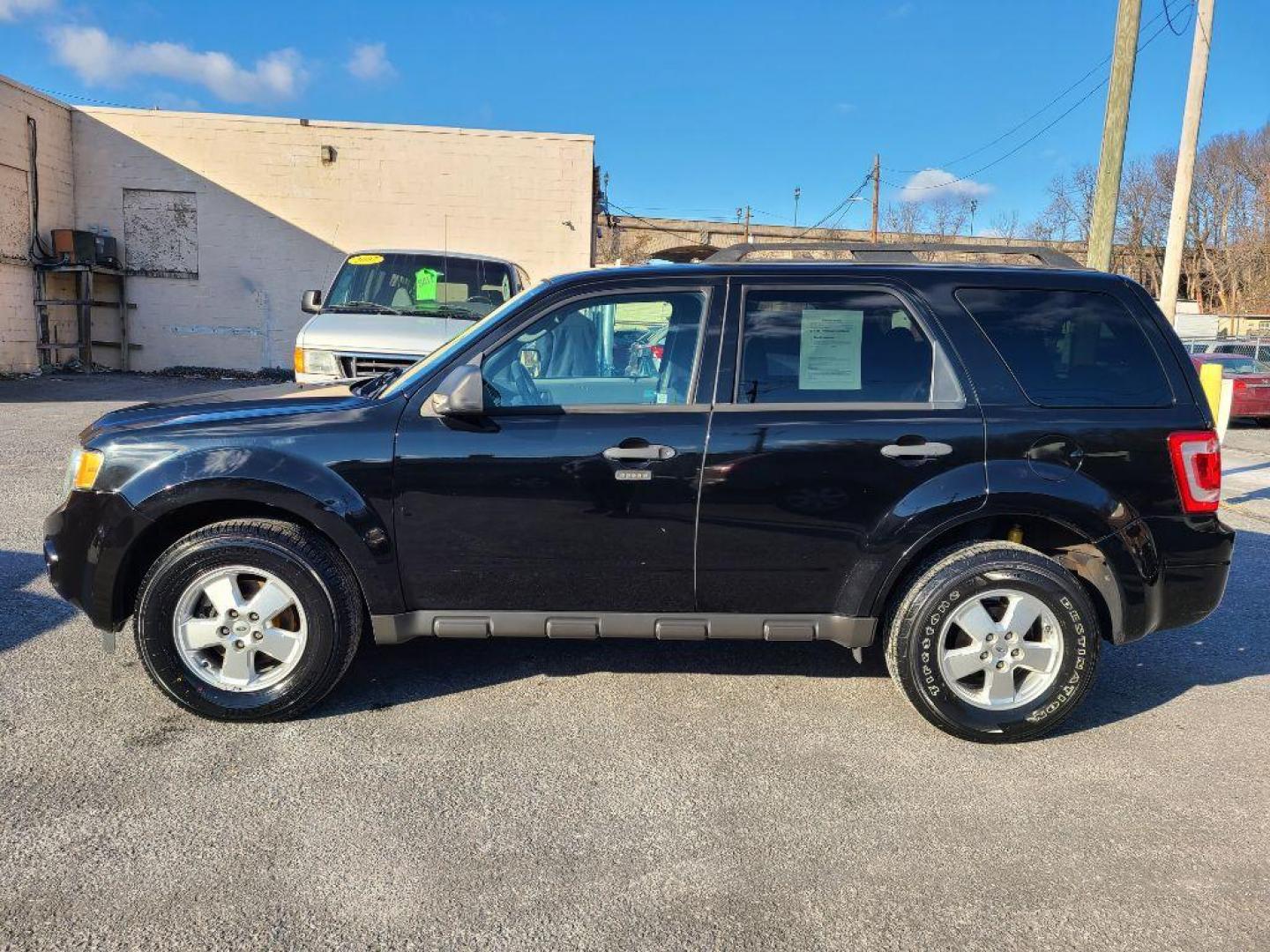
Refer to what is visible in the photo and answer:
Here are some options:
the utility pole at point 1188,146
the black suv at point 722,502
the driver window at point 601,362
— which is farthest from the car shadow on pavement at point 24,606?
the utility pole at point 1188,146

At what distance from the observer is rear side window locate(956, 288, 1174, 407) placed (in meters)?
3.59

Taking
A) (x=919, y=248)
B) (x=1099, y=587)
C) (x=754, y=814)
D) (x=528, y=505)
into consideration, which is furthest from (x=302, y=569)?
(x=1099, y=587)

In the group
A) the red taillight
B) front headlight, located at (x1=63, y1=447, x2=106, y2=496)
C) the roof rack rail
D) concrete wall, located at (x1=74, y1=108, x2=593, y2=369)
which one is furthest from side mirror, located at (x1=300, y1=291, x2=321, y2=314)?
concrete wall, located at (x1=74, y1=108, x2=593, y2=369)

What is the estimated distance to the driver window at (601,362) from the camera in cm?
363

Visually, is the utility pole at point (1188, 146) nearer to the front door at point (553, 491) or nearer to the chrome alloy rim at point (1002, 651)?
the chrome alloy rim at point (1002, 651)

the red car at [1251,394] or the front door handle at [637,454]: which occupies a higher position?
the red car at [1251,394]

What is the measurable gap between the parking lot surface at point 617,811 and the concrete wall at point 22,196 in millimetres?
17306

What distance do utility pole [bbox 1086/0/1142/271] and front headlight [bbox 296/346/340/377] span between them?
8.30m

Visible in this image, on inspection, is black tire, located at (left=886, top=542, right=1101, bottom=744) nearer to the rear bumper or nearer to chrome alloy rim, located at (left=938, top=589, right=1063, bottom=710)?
chrome alloy rim, located at (left=938, top=589, right=1063, bottom=710)

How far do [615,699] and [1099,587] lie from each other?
6.82 feet

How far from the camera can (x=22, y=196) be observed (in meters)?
18.3

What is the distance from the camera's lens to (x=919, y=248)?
12.9ft

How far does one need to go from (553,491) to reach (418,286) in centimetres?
572

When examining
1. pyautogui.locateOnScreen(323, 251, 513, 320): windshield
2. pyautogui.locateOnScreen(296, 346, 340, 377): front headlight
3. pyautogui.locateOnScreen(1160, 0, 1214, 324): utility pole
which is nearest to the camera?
pyautogui.locateOnScreen(296, 346, 340, 377): front headlight
